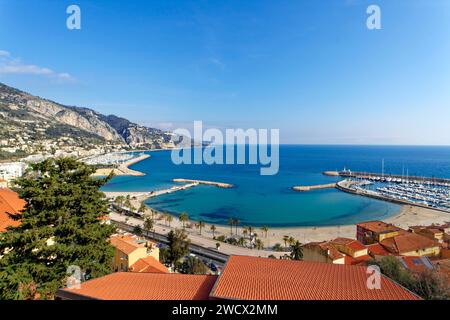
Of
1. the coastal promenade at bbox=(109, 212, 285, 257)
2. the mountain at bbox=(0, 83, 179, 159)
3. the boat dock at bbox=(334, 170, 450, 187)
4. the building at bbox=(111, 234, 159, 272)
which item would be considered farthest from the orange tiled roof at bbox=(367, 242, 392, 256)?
the mountain at bbox=(0, 83, 179, 159)

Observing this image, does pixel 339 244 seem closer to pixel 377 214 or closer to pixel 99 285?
pixel 99 285

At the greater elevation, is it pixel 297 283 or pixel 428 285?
pixel 297 283

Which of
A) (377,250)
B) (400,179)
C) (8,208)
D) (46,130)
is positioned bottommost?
(400,179)

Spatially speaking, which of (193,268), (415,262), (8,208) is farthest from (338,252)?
(8,208)

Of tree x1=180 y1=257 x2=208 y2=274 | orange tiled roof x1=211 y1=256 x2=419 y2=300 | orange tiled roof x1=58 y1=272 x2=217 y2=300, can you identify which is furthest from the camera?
tree x1=180 y1=257 x2=208 y2=274

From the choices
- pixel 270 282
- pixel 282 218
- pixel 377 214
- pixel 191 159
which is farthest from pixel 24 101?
pixel 270 282

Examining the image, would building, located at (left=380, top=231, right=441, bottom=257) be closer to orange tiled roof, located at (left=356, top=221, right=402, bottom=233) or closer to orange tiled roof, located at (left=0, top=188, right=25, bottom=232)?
orange tiled roof, located at (left=356, top=221, right=402, bottom=233)

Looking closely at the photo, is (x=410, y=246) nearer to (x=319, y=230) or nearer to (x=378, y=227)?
(x=378, y=227)
